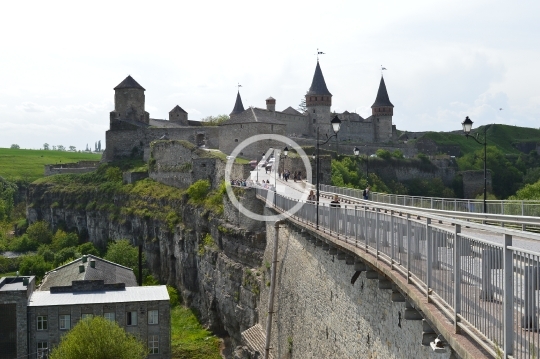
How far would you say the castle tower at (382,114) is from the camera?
293ft

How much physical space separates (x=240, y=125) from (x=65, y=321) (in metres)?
33.3

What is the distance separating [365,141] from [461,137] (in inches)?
1089

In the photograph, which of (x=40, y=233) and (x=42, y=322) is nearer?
(x=42, y=322)

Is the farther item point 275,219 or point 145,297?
point 145,297

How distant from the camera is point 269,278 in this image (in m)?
27.1

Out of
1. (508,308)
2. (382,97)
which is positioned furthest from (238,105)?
(508,308)

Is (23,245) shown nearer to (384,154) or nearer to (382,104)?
(384,154)

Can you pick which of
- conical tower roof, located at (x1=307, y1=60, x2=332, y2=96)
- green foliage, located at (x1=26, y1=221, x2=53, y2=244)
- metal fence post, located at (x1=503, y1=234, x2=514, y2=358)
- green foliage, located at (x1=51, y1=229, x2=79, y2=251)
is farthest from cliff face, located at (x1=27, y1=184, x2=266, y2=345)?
conical tower roof, located at (x1=307, y1=60, x2=332, y2=96)

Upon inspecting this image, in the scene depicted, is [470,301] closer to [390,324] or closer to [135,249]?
[390,324]

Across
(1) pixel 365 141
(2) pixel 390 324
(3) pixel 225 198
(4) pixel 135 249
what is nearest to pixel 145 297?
(3) pixel 225 198

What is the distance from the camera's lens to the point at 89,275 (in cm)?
3516

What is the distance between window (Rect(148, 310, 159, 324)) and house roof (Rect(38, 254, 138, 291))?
4393 mm

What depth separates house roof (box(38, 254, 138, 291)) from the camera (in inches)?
1395

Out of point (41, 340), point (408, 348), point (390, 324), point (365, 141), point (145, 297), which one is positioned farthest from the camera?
point (365, 141)
